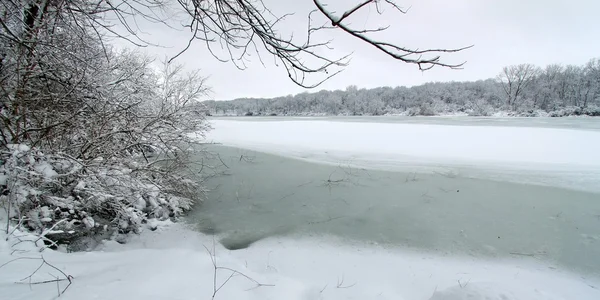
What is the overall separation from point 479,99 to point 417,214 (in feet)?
213

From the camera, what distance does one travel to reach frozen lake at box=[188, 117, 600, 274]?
158 inches

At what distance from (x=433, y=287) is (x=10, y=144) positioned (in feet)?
15.3

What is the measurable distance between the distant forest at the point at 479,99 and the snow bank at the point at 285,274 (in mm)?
29582

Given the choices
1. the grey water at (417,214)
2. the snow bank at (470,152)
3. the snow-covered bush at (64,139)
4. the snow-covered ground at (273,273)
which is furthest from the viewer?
the snow bank at (470,152)

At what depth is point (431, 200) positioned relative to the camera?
18.4 feet

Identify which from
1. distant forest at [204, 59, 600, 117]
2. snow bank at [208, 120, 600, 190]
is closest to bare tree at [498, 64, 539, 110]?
distant forest at [204, 59, 600, 117]

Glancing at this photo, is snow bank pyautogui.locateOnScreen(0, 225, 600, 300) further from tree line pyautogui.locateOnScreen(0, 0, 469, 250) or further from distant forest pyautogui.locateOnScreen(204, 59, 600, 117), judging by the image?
distant forest pyautogui.locateOnScreen(204, 59, 600, 117)

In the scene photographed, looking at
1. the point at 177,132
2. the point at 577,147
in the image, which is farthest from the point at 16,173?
the point at 577,147

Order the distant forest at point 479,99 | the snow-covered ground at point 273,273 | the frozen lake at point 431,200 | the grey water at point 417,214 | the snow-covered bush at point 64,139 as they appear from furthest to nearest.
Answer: the distant forest at point 479,99 → the frozen lake at point 431,200 → the grey water at point 417,214 → the snow-covered bush at point 64,139 → the snow-covered ground at point 273,273

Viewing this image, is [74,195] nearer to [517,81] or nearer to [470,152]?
[470,152]

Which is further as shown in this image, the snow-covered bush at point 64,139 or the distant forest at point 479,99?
the distant forest at point 479,99

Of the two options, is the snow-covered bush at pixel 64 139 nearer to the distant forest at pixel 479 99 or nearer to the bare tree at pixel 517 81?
the distant forest at pixel 479 99

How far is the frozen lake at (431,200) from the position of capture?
402 cm

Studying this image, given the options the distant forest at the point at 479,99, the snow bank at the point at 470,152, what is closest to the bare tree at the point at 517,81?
the distant forest at the point at 479,99
